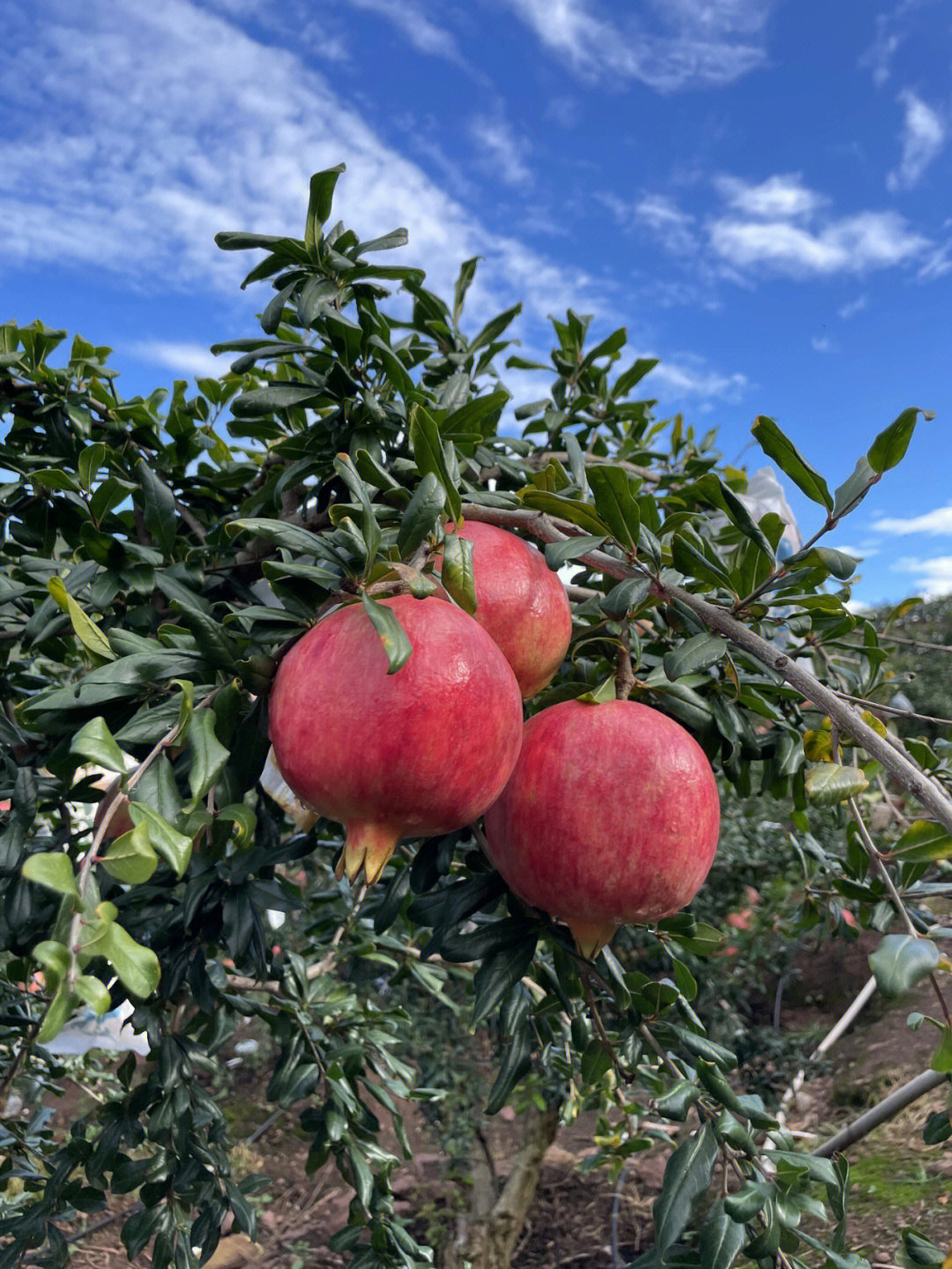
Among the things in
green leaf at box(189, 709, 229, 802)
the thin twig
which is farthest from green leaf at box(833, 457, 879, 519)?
the thin twig

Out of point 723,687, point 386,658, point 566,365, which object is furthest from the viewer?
point 566,365

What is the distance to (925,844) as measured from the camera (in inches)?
35.5

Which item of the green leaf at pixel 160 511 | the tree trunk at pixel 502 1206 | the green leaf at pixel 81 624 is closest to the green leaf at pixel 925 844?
the green leaf at pixel 81 624

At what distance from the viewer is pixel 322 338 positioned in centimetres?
118

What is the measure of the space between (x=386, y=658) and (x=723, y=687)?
515 mm

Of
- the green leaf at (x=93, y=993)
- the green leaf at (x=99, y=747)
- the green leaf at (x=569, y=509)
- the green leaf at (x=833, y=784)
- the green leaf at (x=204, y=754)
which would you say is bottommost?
the green leaf at (x=93, y=993)

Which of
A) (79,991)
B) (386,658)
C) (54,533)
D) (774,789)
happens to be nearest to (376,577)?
(386,658)

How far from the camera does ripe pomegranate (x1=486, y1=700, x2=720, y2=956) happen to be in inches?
31.4

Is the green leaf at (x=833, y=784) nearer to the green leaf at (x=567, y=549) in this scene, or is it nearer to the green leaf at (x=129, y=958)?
the green leaf at (x=567, y=549)

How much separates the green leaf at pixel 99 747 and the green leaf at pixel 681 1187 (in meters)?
0.66

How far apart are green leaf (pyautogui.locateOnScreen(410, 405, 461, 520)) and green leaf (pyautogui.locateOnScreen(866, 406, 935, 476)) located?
37 cm

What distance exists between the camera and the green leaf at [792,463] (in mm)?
839

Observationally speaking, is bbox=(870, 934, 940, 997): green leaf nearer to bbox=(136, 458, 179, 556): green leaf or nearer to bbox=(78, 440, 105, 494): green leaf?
bbox=(136, 458, 179, 556): green leaf

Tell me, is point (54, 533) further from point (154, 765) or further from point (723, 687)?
point (723, 687)
